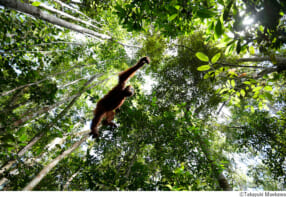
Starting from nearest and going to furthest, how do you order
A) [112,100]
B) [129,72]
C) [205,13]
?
[205,13], [129,72], [112,100]

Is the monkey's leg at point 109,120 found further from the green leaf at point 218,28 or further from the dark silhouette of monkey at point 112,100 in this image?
the green leaf at point 218,28

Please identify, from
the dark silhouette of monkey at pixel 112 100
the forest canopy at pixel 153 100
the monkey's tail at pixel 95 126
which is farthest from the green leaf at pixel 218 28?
the monkey's tail at pixel 95 126

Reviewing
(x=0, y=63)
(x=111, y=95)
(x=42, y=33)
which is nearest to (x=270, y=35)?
(x=111, y=95)

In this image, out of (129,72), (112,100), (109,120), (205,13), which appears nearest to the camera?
(205,13)

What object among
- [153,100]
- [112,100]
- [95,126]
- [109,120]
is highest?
[153,100]

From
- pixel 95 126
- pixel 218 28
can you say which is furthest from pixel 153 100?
pixel 218 28

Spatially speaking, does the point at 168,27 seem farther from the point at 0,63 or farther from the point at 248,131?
the point at 248,131

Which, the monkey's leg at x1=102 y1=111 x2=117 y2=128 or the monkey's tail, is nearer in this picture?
the monkey's tail

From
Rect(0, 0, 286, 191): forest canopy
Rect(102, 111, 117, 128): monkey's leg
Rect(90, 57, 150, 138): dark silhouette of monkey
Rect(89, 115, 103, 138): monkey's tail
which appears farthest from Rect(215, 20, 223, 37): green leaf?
Rect(89, 115, 103, 138): monkey's tail

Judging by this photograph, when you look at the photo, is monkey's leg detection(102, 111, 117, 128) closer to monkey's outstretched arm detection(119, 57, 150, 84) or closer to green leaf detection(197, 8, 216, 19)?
monkey's outstretched arm detection(119, 57, 150, 84)

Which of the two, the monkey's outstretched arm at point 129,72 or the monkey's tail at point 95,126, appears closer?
the monkey's outstretched arm at point 129,72

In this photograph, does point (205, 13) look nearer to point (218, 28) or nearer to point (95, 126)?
point (218, 28)

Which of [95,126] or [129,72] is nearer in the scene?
[129,72]

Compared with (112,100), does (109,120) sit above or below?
below
